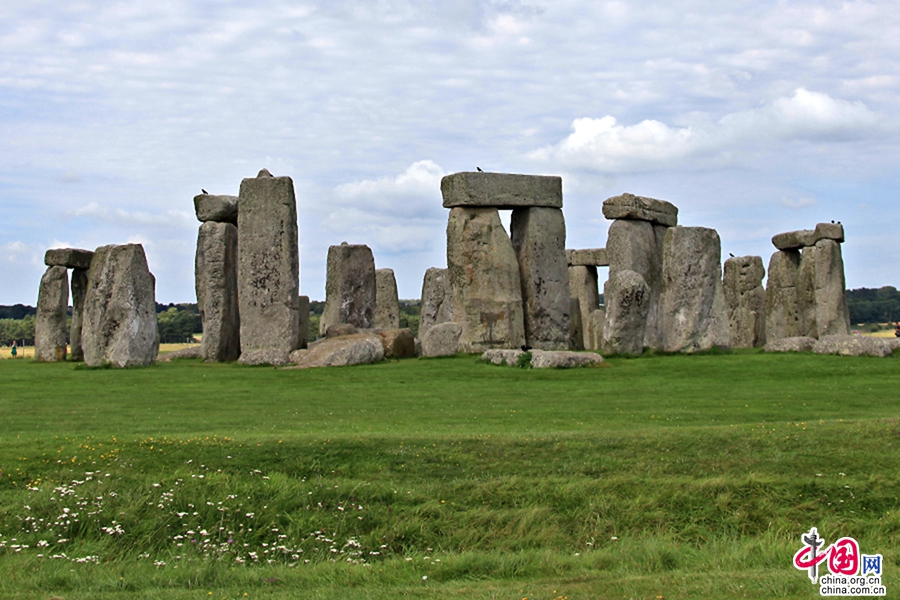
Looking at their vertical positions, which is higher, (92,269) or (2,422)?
(92,269)

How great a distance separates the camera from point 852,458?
10.5 meters

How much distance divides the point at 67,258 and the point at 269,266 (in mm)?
6239

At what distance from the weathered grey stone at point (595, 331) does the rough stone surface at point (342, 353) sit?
9.17 meters

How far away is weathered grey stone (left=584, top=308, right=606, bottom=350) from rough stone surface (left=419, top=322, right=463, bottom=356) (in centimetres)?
687

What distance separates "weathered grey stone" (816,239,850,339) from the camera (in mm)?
28031

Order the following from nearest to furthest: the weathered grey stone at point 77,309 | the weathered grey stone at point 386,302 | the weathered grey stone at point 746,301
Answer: the weathered grey stone at point 77,309
the weathered grey stone at point 746,301
the weathered grey stone at point 386,302

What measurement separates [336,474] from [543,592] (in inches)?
125

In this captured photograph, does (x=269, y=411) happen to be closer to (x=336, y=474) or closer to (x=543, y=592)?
(x=336, y=474)

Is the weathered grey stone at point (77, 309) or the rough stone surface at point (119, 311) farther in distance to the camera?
the weathered grey stone at point (77, 309)

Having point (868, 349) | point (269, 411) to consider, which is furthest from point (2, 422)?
point (868, 349)

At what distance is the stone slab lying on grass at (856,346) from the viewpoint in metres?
20.1

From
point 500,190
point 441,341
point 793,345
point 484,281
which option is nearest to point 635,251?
point 500,190

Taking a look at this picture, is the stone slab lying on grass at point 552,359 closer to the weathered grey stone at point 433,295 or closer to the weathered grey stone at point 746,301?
the weathered grey stone at point 433,295
